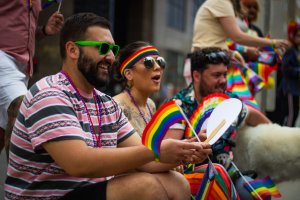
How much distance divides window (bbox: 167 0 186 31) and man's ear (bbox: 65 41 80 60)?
17666mm

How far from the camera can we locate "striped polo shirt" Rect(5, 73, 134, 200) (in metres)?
2.36

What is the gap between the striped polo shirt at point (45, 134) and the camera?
2.36 meters

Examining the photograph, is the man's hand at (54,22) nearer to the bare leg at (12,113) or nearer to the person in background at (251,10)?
the bare leg at (12,113)

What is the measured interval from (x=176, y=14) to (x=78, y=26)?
2035 cm

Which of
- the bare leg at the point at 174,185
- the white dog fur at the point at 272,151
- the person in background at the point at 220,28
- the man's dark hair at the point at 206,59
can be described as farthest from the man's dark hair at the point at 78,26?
the person in background at the point at 220,28

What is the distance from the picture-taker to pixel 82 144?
92.0 inches

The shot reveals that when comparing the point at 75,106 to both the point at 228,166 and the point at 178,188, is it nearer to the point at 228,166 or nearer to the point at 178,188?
the point at 178,188

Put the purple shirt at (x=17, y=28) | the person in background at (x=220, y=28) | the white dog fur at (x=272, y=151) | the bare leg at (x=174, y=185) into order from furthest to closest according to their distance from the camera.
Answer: the person in background at (x=220, y=28), the white dog fur at (x=272, y=151), the purple shirt at (x=17, y=28), the bare leg at (x=174, y=185)

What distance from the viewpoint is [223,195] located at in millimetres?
2836

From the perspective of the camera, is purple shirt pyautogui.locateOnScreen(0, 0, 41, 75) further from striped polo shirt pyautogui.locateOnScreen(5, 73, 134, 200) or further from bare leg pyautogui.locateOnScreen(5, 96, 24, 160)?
striped polo shirt pyautogui.locateOnScreen(5, 73, 134, 200)

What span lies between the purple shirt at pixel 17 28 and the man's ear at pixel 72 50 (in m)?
1.08

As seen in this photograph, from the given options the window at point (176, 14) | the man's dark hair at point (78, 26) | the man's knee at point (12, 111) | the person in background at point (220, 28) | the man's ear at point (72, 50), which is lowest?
the window at point (176, 14)

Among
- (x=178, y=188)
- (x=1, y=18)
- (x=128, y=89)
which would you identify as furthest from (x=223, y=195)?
(x=1, y=18)

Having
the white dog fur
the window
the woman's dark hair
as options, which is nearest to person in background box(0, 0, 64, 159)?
the woman's dark hair
